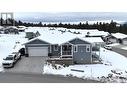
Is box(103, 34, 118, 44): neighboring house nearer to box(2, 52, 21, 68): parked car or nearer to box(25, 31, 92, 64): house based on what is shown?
box(25, 31, 92, 64): house

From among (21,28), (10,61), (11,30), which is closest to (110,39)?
(21,28)

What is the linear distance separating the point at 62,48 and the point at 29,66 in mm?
2682

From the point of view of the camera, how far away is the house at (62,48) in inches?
498

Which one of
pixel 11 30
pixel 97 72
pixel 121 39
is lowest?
pixel 97 72

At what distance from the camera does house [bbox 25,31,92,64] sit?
41.5 ft

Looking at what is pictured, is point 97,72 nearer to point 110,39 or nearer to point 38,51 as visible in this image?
point 38,51

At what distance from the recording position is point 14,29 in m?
23.5

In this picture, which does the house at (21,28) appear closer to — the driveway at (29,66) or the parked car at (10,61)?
the driveway at (29,66)

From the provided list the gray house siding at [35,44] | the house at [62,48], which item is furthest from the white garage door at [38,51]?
the gray house siding at [35,44]

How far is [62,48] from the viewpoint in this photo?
13211 mm

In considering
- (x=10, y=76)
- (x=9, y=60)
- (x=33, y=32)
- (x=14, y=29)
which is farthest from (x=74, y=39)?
(x=14, y=29)

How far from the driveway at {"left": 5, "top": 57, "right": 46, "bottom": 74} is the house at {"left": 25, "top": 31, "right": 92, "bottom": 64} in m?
0.79

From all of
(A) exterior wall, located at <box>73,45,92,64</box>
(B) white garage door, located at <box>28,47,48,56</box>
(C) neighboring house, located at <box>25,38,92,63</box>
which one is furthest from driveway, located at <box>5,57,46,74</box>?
(A) exterior wall, located at <box>73,45,92,64</box>

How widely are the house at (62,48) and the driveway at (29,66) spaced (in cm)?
79
